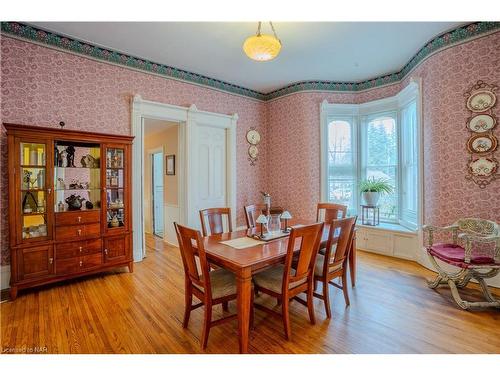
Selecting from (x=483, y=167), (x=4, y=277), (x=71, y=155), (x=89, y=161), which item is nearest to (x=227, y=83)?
(x=89, y=161)

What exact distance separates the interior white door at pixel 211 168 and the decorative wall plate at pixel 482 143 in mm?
3629

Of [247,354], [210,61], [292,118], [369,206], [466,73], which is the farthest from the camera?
[292,118]

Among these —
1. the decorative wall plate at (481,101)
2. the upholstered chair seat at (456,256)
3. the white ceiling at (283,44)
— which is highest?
the white ceiling at (283,44)

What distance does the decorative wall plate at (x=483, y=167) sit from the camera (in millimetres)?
2926

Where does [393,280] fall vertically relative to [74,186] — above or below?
below

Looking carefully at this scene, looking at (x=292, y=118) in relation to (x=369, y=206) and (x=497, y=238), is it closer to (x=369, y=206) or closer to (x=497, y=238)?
(x=369, y=206)

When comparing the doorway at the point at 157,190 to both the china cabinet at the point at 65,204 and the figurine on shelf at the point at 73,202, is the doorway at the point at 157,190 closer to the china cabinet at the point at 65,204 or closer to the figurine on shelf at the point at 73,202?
the china cabinet at the point at 65,204

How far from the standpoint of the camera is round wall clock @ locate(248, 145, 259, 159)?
5.25 metres

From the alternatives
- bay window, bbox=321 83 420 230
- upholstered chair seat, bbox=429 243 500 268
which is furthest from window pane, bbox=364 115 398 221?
upholstered chair seat, bbox=429 243 500 268

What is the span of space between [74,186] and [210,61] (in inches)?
101

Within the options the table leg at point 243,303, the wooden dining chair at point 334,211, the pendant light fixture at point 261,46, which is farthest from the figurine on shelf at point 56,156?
the wooden dining chair at point 334,211

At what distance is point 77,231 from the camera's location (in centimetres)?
307
